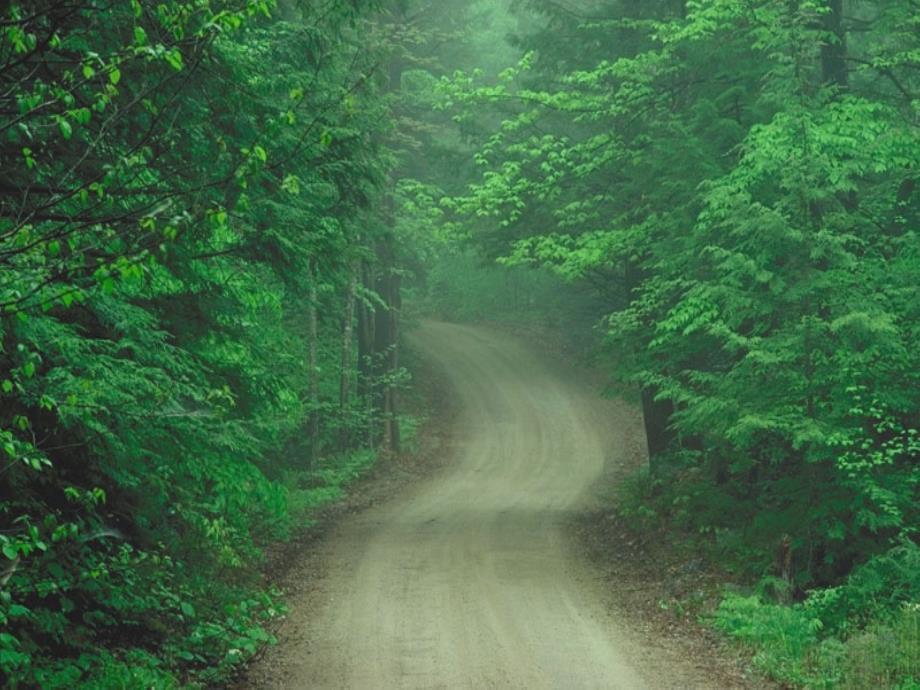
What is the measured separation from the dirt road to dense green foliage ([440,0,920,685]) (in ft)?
7.44

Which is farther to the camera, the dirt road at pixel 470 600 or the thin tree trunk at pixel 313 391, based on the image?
the thin tree trunk at pixel 313 391

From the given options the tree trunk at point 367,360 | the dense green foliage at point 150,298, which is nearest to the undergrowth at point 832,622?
the dense green foliage at point 150,298

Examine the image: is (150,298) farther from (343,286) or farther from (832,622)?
(832,622)

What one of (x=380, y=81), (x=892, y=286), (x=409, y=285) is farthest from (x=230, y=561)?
(x=409, y=285)

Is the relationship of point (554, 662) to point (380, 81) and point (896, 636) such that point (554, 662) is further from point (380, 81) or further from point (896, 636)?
point (380, 81)

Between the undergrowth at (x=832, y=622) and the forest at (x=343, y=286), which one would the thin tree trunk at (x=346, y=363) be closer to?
the forest at (x=343, y=286)

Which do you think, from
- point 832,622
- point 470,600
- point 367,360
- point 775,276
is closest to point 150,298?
point 470,600

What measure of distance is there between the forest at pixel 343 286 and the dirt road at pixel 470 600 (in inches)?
38.6

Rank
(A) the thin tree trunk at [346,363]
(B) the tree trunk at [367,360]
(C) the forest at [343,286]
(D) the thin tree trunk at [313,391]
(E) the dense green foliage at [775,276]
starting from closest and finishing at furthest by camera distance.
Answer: (C) the forest at [343,286], (E) the dense green foliage at [775,276], (D) the thin tree trunk at [313,391], (A) the thin tree trunk at [346,363], (B) the tree trunk at [367,360]

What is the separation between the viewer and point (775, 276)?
40.9ft

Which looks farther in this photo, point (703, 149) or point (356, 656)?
point (703, 149)

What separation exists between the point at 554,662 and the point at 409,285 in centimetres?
3696

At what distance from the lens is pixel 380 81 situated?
18.9 metres

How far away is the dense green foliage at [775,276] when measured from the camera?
11445mm
